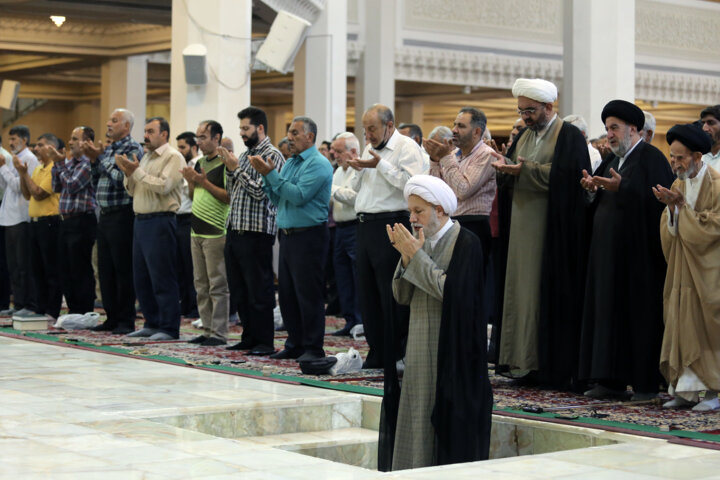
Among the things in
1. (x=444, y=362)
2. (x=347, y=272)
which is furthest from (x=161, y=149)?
(x=444, y=362)

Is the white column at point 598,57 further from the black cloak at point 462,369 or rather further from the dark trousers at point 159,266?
the black cloak at point 462,369

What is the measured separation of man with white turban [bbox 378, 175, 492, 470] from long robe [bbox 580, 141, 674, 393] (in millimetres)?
1575

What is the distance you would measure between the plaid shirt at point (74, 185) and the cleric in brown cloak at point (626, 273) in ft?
15.0

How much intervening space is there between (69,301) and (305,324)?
315 cm

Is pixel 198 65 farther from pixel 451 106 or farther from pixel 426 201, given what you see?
pixel 451 106

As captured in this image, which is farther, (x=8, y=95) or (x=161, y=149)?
(x=8, y=95)

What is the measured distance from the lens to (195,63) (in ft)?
33.1

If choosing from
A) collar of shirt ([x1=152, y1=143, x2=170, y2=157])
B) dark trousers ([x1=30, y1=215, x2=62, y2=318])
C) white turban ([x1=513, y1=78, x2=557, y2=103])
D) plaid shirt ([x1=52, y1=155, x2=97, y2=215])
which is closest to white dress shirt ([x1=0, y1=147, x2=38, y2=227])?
dark trousers ([x1=30, y1=215, x2=62, y2=318])

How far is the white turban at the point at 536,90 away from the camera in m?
6.07

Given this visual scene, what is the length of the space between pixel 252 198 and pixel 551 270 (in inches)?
91.3

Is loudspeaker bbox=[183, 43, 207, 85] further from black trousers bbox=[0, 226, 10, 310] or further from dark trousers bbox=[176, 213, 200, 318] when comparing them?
black trousers bbox=[0, 226, 10, 310]

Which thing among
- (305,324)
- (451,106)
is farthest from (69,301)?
(451,106)

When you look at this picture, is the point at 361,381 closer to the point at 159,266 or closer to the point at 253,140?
the point at 253,140

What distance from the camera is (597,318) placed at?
19.1 feet
